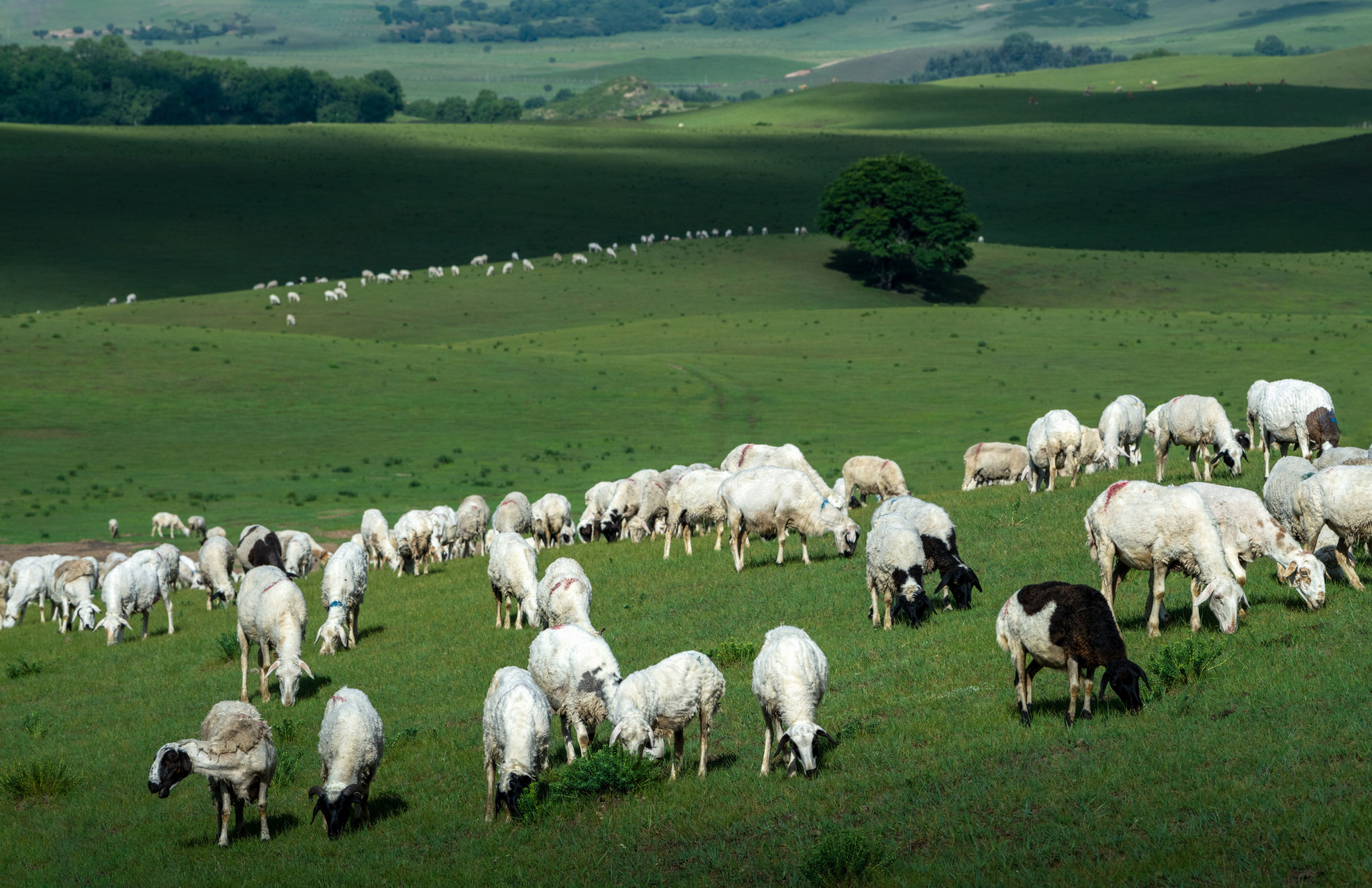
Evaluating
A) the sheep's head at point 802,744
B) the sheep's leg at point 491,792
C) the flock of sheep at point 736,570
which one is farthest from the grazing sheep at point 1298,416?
the sheep's leg at point 491,792

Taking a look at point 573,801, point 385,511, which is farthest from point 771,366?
point 573,801

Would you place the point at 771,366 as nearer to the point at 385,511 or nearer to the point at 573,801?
the point at 385,511

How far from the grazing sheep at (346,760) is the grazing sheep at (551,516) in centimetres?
1828

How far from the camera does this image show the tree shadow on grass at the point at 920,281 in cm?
9519

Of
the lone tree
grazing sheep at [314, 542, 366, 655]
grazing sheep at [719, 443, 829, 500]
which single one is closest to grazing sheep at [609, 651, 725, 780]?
grazing sheep at [314, 542, 366, 655]

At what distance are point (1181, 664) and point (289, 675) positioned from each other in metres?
12.5

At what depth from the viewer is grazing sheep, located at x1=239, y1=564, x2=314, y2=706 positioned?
18.7 m

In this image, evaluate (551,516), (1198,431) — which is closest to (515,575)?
(551,516)

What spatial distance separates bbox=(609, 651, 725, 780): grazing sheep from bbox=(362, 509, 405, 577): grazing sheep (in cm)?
2002

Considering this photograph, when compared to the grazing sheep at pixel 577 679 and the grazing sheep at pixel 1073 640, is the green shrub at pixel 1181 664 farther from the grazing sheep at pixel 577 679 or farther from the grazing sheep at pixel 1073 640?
the grazing sheep at pixel 577 679

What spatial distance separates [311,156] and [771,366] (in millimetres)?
91531

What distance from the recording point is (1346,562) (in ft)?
55.9

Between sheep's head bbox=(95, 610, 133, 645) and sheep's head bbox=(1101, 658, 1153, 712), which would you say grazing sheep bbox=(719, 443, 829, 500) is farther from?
sheep's head bbox=(1101, 658, 1153, 712)

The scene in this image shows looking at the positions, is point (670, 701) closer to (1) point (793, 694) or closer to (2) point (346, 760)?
(1) point (793, 694)
